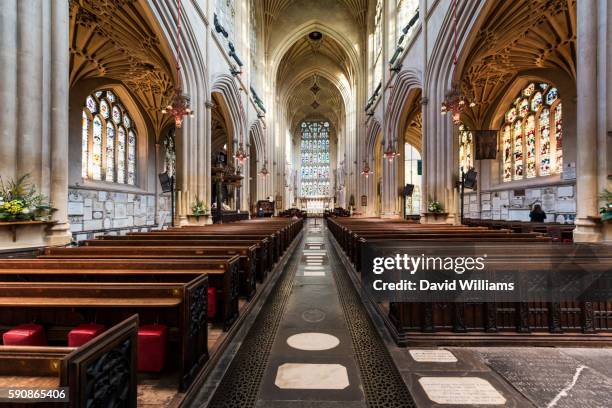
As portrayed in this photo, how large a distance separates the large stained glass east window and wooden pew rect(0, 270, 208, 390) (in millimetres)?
44762

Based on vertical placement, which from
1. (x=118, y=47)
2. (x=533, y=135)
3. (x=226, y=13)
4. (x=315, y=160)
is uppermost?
(x=226, y=13)

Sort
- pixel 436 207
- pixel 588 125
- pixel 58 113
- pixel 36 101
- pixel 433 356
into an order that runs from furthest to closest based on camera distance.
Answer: pixel 436 207 → pixel 58 113 → pixel 588 125 → pixel 36 101 → pixel 433 356

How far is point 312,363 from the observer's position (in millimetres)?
2629

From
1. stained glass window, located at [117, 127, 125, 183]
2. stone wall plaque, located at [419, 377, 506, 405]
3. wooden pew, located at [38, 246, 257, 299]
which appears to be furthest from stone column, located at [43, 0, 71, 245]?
stained glass window, located at [117, 127, 125, 183]

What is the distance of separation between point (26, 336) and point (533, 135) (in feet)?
60.1

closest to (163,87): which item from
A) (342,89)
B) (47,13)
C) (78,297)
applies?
(47,13)

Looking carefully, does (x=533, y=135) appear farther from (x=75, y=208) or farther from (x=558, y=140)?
(x=75, y=208)

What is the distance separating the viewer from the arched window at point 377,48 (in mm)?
19720

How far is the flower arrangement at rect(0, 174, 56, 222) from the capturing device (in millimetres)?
4488

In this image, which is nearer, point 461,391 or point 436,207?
point 461,391

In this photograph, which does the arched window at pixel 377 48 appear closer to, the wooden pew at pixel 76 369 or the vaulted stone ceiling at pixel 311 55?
the vaulted stone ceiling at pixel 311 55

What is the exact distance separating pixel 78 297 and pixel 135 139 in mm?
18158

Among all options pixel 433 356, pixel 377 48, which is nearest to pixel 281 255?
pixel 433 356

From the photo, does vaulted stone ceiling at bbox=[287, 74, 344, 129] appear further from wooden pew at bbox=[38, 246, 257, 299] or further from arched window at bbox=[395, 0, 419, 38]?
wooden pew at bbox=[38, 246, 257, 299]
